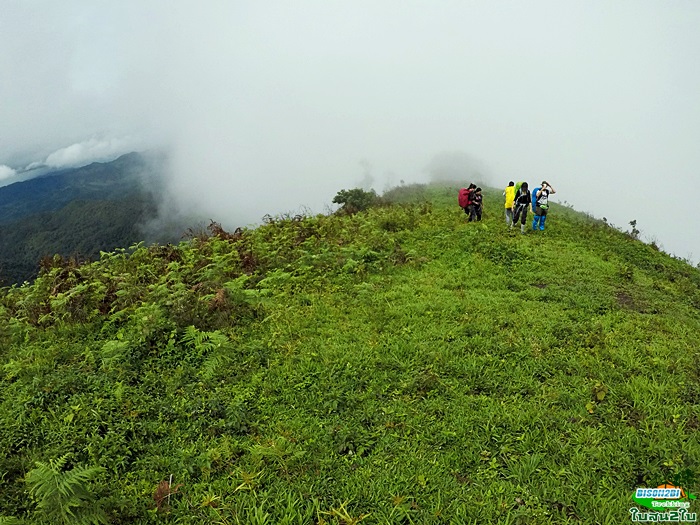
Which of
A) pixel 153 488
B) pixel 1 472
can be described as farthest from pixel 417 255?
pixel 1 472

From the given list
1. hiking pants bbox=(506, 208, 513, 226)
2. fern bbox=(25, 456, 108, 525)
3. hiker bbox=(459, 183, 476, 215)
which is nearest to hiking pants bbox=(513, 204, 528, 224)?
hiking pants bbox=(506, 208, 513, 226)

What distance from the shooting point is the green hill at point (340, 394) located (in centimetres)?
507

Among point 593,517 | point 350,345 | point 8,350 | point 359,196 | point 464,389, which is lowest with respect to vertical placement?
point 593,517

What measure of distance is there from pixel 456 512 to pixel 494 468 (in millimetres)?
912

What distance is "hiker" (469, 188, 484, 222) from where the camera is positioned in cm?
1927

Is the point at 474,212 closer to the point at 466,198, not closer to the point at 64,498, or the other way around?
the point at 466,198

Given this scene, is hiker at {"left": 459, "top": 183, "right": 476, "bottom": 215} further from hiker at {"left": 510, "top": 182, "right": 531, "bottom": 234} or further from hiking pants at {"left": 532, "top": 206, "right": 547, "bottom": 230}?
hiking pants at {"left": 532, "top": 206, "right": 547, "bottom": 230}

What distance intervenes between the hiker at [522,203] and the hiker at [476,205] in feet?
5.89

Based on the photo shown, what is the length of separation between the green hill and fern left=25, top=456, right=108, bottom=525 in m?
0.02

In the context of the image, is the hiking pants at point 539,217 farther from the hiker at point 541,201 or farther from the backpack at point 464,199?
the backpack at point 464,199

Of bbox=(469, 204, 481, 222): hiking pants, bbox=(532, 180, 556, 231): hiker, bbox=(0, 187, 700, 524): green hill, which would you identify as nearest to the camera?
bbox=(0, 187, 700, 524): green hill

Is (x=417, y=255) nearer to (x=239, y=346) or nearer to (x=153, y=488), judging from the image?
(x=239, y=346)

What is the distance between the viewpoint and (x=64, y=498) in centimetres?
459

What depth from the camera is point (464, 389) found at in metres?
6.98
